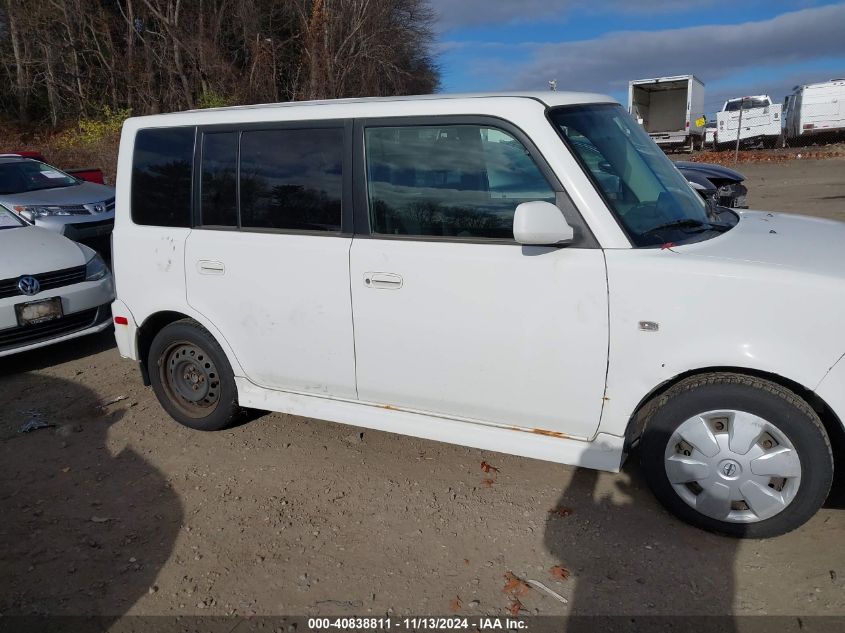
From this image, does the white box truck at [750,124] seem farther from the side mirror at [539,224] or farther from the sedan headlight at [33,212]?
the side mirror at [539,224]

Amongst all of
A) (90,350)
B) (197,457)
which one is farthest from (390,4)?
(197,457)

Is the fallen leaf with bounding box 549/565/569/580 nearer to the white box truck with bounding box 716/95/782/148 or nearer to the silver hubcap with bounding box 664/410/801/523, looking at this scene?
the silver hubcap with bounding box 664/410/801/523

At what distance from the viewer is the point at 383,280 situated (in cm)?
361

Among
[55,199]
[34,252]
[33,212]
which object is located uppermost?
[55,199]

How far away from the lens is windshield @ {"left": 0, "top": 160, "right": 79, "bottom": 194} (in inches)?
394

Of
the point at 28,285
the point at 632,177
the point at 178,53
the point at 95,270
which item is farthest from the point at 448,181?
the point at 178,53

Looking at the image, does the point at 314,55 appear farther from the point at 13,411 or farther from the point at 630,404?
the point at 630,404

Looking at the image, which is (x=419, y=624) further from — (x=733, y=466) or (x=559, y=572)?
(x=733, y=466)

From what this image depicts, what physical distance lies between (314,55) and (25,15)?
11071mm

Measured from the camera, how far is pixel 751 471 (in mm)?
3066

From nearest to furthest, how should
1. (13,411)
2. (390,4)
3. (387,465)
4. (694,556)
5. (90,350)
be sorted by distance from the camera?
(694,556) → (387,465) → (13,411) → (90,350) → (390,4)

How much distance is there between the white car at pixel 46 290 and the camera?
5.86 metres

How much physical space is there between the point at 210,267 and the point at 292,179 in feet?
2.62

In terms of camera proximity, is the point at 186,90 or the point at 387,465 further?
the point at 186,90
